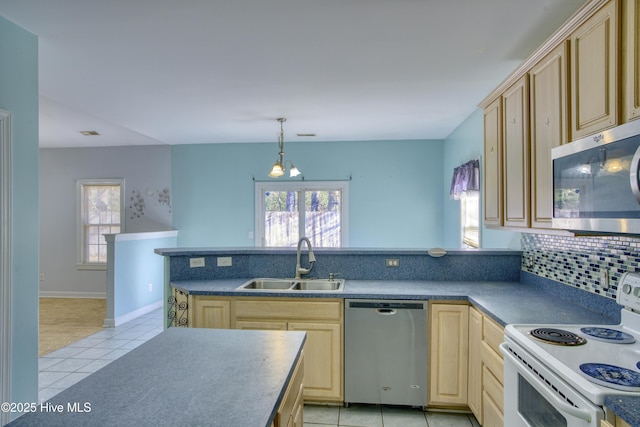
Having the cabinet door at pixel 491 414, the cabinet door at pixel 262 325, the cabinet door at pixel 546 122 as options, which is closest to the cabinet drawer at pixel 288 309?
the cabinet door at pixel 262 325

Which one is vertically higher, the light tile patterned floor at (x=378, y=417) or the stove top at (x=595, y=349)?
the stove top at (x=595, y=349)

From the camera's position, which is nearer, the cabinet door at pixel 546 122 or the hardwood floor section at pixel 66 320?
the cabinet door at pixel 546 122

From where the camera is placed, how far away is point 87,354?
360cm

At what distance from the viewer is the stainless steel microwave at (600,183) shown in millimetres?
1197

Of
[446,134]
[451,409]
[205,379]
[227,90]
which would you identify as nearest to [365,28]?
[227,90]

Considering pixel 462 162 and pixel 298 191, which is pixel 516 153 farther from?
pixel 298 191

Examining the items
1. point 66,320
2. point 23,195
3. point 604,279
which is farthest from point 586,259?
point 66,320

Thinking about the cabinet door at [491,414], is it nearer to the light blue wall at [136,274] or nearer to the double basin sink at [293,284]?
the double basin sink at [293,284]

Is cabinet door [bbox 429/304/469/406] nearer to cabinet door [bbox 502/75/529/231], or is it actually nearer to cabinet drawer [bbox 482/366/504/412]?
cabinet drawer [bbox 482/366/504/412]

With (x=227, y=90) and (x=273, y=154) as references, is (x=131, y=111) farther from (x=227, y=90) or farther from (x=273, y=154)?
(x=273, y=154)

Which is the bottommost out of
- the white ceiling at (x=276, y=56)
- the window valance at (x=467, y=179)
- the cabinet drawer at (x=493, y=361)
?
the cabinet drawer at (x=493, y=361)

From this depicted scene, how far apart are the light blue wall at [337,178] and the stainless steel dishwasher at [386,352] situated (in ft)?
10.1

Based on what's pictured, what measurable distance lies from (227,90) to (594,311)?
3.19 metres

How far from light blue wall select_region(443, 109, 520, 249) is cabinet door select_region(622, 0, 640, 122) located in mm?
1422
